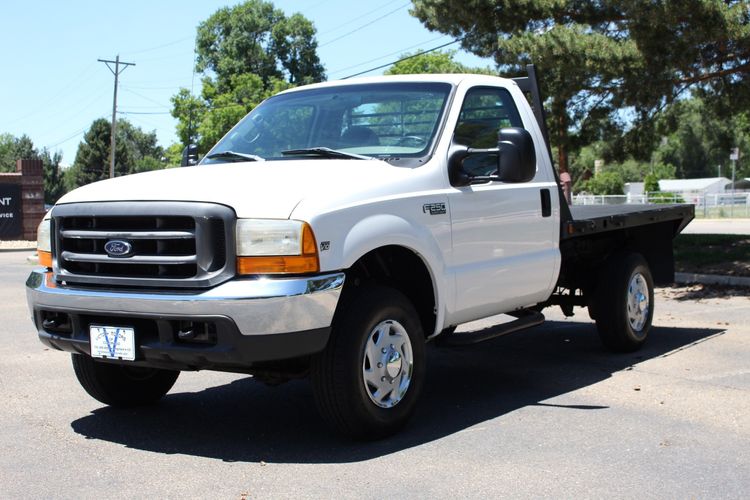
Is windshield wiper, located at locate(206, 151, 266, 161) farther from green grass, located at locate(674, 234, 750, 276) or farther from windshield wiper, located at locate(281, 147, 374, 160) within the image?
green grass, located at locate(674, 234, 750, 276)

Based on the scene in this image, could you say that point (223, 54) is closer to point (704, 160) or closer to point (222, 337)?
point (704, 160)

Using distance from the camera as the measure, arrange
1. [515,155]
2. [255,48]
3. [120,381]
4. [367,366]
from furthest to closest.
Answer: [255,48], [120,381], [515,155], [367,366]

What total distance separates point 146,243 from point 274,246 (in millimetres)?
767

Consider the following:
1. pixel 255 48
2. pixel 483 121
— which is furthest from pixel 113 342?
pixel 255 48

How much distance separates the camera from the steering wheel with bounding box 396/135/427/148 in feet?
19.9

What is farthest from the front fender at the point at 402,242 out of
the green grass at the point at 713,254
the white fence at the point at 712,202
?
the white fence at the point at 712,202

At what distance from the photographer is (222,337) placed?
4.81 m

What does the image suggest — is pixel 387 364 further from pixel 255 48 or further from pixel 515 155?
pixel 255 48

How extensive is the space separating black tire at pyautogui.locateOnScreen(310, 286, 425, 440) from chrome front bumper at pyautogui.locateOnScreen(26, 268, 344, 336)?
0.20 metres

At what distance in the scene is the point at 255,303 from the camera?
4777 millimetres

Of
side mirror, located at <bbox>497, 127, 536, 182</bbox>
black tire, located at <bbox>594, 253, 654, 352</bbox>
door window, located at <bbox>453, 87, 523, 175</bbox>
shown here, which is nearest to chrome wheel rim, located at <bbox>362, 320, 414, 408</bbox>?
side mirror, located at <bbox>497, 127, 536, 182</bbox>

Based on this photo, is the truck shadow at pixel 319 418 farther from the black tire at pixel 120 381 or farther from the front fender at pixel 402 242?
the front fender at pixel 402 242

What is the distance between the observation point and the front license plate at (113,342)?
506 cm

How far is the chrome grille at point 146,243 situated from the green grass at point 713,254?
10935mm
